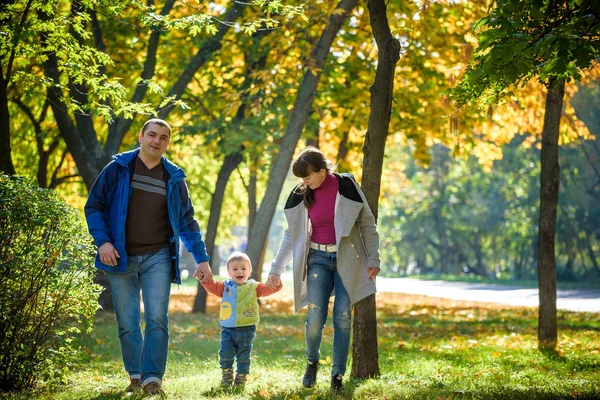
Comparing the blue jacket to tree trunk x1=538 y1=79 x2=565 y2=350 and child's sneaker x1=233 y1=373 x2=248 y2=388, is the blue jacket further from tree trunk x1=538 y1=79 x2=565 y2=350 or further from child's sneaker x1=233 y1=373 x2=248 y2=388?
tree trunk x1=538 y1=79 x2=565 y2=350

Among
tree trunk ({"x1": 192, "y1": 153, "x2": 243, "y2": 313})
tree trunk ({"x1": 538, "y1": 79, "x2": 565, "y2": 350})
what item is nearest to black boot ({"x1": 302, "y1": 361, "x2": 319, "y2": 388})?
tree trunk ({"x1": 538, "y1": 79, "x2": 565, "y2": 350})

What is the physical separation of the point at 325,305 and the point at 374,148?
1.62 metres

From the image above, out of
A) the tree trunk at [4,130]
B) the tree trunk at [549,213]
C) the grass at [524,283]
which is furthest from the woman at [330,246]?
the grass at [524,283]

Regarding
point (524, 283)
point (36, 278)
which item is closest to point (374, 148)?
point (36, 278)

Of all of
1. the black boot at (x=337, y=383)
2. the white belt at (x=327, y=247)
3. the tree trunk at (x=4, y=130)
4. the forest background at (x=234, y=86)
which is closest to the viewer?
the black boot at (x=337, y=383)

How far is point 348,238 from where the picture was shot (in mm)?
6125

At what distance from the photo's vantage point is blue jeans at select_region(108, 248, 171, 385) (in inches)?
233

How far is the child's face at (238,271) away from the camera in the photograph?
22.0ft

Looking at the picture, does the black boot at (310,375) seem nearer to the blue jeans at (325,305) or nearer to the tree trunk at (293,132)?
the blue jeans at (325,305)

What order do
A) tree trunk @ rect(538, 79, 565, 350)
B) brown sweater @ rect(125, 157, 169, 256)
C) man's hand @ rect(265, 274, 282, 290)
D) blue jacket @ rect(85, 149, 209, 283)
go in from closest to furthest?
blue jacket @ rect(85, 149, 209, 283)
brown sweater @ rect(125, 157, 169, 256)
man's hand @ rect(265, 274, 282, 290)
tree trunk @ rect(538, 79, 565, 350)

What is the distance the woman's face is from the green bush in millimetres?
1953

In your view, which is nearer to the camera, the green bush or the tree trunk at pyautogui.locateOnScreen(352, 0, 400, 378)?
the green bush

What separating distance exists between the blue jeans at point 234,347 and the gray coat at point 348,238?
2.32 ft

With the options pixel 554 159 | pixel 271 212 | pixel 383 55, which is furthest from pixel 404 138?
pixel 383 55
